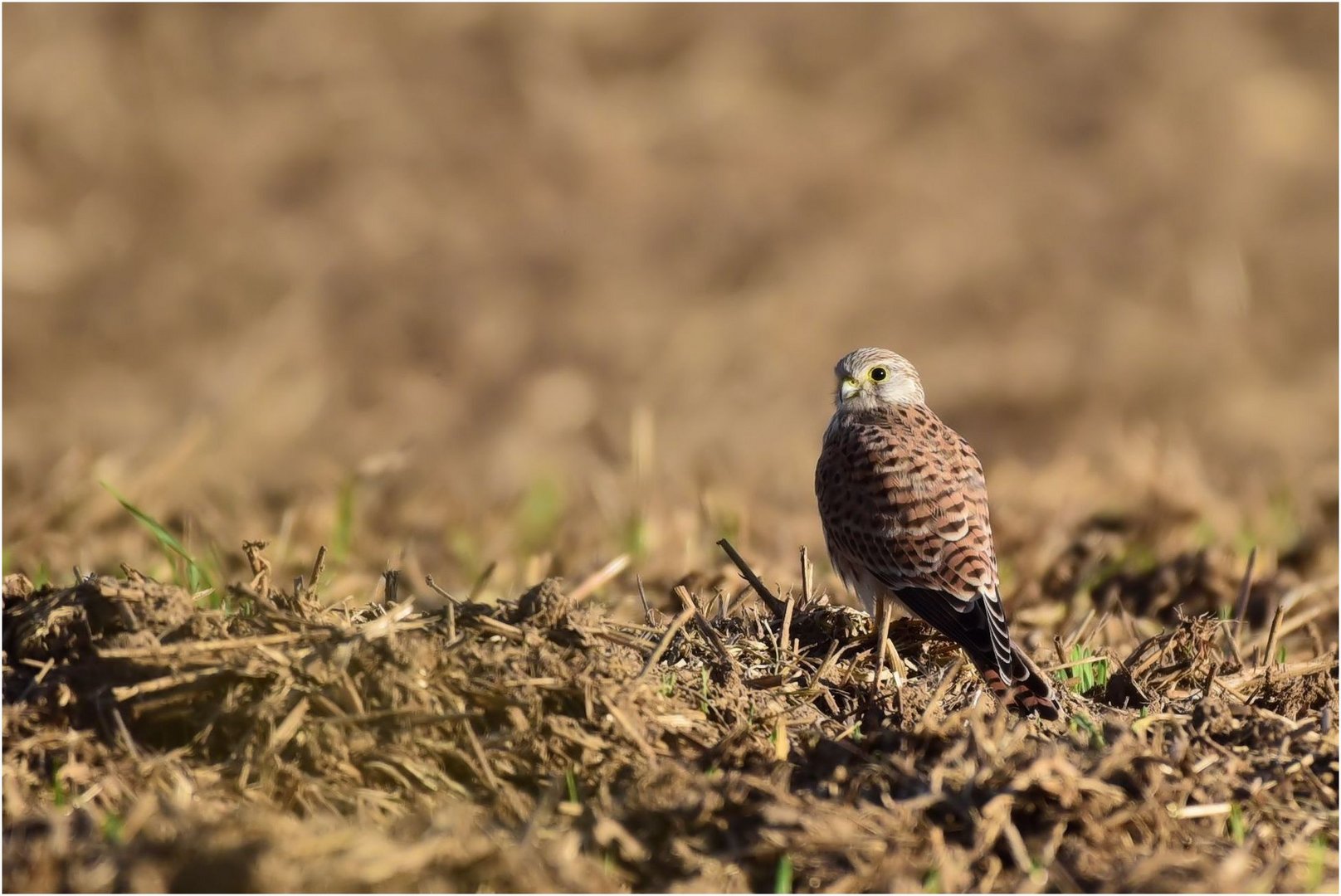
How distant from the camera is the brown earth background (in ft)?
30.0

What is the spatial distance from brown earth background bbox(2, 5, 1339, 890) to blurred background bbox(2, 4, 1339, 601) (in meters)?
0.03

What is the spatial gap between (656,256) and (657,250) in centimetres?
9

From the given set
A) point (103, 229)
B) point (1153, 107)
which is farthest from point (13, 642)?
point (1153, 107)

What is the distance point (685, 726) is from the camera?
3.87 meters

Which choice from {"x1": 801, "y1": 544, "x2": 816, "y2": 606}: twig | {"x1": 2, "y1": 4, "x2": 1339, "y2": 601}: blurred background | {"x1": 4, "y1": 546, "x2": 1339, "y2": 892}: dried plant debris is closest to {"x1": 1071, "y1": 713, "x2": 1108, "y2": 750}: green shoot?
{"x1": 4, "y1": 546, "x2": 1339, "y2": 892}: dried plant debris

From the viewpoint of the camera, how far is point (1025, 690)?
4273 millimetres

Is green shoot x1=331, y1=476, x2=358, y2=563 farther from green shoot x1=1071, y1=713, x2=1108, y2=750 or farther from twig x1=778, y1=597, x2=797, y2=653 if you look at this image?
green shoot x1=1071, y1=713, x2=1108, y2=750

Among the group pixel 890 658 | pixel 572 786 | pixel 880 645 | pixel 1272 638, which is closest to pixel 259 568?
pixel 572 786

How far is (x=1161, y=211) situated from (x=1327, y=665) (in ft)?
30.3

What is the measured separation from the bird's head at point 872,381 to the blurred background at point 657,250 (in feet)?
5.46

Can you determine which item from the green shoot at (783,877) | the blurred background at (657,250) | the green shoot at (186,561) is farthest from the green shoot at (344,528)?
the green shoot at (783,877)

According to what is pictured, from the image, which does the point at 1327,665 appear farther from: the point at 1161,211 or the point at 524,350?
the point at 1161,211

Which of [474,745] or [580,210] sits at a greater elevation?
[580,210]

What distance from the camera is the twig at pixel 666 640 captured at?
155 inches
